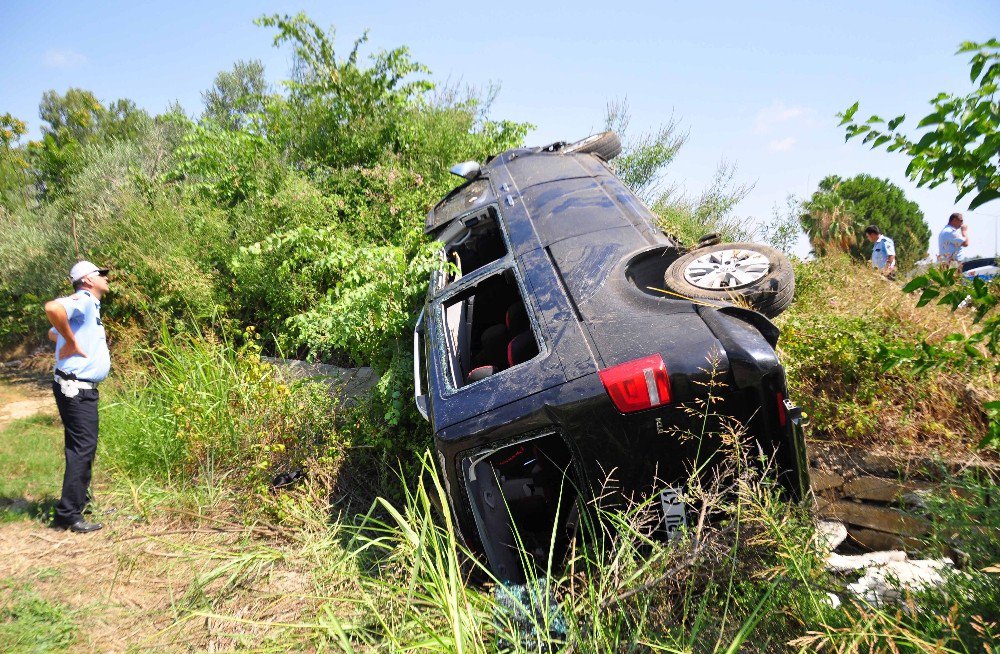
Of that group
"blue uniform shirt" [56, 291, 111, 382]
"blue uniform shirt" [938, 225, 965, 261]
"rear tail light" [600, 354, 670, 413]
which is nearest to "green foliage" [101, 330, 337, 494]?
"blue uniform shirt" [56, 291, 111, 382]

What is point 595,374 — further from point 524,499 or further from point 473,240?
point 473,240

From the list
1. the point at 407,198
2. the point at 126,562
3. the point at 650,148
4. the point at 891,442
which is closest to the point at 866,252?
the point at 650,148

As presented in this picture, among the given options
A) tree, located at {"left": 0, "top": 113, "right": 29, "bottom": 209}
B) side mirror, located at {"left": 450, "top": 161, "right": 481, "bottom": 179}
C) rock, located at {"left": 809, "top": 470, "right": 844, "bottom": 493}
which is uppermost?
tree, located at {"left": 0, "top": 113, "right": 29, "bottom": 209}

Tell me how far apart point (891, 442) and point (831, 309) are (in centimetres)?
130

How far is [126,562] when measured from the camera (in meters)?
3.77

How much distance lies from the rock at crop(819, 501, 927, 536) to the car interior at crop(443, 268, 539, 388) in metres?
1.70

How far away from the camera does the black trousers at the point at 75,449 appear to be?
4.25 metres

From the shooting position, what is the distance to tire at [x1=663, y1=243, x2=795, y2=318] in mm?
2869

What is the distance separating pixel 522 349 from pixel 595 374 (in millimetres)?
814

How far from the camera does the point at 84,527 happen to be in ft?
13.9

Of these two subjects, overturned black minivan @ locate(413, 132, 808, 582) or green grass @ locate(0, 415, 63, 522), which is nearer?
overturned black minivan @ locate(413, 132, 808, 582)

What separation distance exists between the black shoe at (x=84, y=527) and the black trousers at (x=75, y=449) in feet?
0.13

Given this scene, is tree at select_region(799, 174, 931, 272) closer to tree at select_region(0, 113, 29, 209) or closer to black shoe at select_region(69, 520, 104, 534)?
black shoe at select_region(69, 520, 104, 534)

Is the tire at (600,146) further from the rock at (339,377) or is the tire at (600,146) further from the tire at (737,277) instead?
the rock at (339,377)
